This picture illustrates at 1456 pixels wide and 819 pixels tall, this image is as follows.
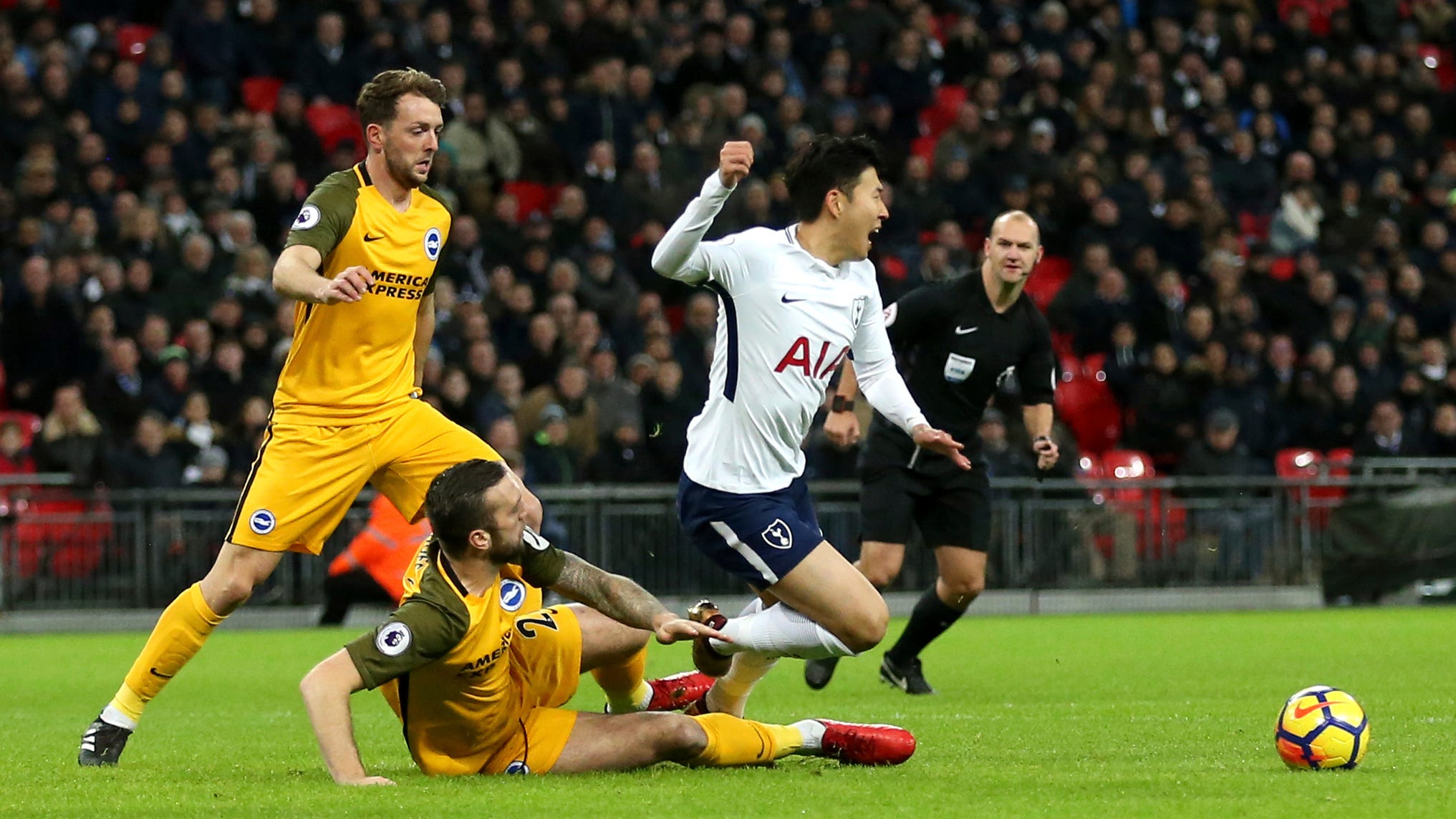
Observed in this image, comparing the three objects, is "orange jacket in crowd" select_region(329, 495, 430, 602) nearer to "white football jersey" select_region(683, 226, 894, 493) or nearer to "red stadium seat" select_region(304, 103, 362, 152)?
"red stadium seat" select_region(304, 103, 362, 152)

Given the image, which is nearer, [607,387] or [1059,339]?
[607,387]

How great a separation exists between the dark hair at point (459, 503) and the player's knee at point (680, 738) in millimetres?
896

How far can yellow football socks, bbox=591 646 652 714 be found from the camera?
23.0 feet

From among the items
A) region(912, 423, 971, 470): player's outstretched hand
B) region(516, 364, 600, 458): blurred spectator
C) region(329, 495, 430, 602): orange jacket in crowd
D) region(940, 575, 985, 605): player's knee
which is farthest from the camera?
region(516, 364, 600, 458): blurred spectator

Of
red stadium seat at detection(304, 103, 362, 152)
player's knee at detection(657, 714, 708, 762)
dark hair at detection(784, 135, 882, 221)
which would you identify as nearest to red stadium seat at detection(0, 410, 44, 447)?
red stadium seat at detection(304, 103, 362, 152)

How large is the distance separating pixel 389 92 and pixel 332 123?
468 inches

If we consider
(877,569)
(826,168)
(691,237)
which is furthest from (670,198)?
(691,237)

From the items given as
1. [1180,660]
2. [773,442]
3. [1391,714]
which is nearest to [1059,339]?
[1180,660]

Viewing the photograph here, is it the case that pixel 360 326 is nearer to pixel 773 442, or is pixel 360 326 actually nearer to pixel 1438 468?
pixel 773 442

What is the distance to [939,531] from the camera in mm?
10312

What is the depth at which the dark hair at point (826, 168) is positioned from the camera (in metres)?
7.26

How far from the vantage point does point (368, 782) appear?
6137mm

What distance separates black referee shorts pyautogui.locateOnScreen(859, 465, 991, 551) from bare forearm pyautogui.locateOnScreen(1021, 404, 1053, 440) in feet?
1.19

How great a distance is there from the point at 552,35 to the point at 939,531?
11.8 meters
